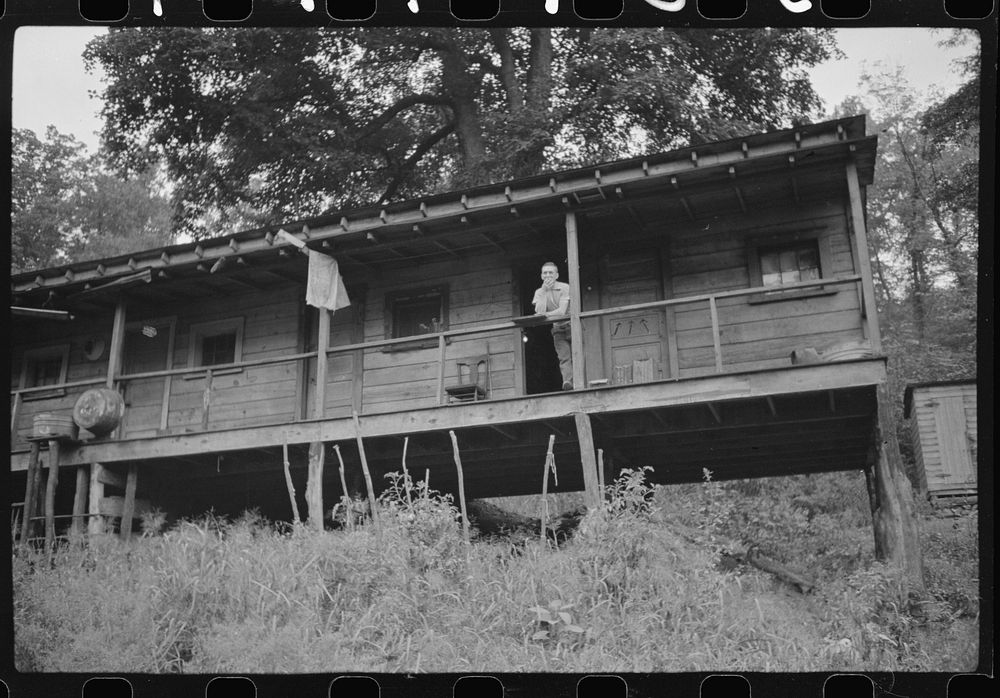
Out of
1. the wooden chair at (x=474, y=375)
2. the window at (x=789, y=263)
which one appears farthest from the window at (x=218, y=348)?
the window at (x=789, y=263)

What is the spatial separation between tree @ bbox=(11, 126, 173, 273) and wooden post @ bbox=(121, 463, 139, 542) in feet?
20.9

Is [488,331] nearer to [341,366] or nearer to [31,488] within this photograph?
[341,366]

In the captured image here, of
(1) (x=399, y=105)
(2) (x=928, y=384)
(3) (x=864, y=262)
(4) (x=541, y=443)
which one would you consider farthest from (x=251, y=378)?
(1) (x=399, y=105)

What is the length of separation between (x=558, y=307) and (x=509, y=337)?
6.01 ft

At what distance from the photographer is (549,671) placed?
29.5 feet

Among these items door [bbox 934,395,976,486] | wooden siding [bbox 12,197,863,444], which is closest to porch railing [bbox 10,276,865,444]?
wooden siding [bbox 12,197,863,444]

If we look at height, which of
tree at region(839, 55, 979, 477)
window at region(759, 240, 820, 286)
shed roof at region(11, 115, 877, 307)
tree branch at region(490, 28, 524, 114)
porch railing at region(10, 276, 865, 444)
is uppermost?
tree branch at region(490, 28, 524, 114)

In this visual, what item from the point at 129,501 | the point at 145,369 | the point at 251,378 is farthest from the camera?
the point at 145,369

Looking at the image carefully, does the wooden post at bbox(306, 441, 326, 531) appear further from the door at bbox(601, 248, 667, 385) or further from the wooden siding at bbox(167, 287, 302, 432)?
the door at bbox(601, 248, 667, 385)

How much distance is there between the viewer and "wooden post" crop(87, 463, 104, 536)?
14.5m

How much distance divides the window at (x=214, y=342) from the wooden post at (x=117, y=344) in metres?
1.24

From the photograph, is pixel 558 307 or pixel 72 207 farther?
pixel 72 207

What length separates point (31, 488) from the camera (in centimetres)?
1474

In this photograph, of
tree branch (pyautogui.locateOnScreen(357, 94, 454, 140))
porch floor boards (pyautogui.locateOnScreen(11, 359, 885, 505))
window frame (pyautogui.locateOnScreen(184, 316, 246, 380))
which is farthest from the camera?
tree branch (pyautogui.locateOnScreen(357, 94, 454, 140))
